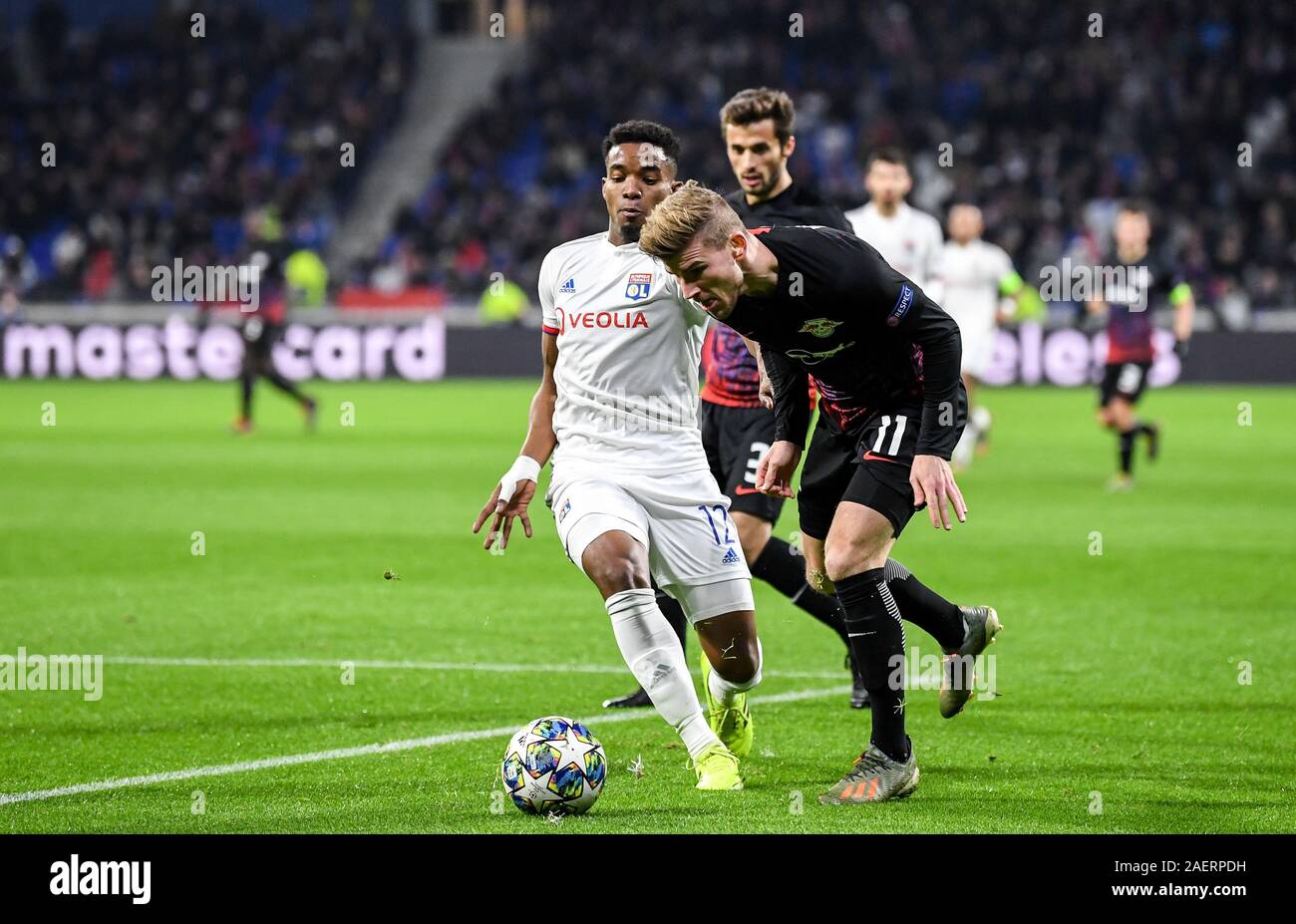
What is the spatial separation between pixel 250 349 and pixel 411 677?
1287cm

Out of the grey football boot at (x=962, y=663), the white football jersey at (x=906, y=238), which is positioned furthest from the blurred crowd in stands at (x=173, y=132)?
the grey football boot at (x=962, y=663)

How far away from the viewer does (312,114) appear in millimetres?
38094

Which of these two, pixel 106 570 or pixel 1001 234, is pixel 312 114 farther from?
pixel 106 570

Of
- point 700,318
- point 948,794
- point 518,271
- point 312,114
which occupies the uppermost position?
point 312,114

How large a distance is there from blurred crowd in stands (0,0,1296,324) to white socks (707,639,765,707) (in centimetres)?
2453

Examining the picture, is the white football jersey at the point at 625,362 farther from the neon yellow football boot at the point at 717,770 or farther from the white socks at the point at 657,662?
the neon yellow football boot at the point at 717,770

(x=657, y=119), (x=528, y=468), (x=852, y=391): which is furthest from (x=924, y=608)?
(x=657, y=119)

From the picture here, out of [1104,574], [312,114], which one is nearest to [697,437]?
[1104,574]

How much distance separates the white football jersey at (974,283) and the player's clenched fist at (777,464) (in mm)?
11915

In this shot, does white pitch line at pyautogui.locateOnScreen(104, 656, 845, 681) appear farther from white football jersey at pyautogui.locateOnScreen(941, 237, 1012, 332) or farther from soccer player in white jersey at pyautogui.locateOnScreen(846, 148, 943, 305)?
white football jersey at pyautogui.locateOnScreen(941, 237, 1012, 332)

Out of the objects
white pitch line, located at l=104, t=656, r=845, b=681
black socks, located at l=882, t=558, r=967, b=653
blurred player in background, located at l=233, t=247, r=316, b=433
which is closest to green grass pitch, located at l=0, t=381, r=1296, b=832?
white pitch line, located at l=104, t=656, r=845, b=681

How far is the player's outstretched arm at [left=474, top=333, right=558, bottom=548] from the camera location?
19.0 ft

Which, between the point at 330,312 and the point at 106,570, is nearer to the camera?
the point at 106,570

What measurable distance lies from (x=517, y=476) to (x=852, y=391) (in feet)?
3.61
